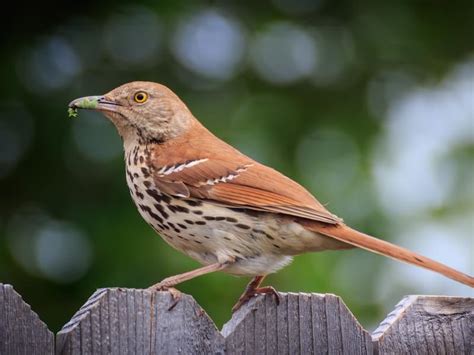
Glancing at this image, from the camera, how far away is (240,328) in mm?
3006

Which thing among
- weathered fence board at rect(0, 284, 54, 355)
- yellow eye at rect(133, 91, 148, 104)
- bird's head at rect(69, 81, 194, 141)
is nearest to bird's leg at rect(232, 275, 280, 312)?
weathered fence board at rect(0, 284, 54, 355)

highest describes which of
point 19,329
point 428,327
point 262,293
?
point 428,327

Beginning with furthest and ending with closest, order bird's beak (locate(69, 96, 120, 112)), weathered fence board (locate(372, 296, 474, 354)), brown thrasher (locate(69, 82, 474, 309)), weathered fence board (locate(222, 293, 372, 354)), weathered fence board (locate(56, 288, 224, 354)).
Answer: bird's beak (locate(69, 96, 120, 112)) → brown thrasher (locate(69, 82, 474, 309)) → weathered fence board (locate(372, 296, 474, 354)) → weathered fence board (locate(222, 293, 372, 354)) → weathered fence board (locate(56, 288, 224, 354))

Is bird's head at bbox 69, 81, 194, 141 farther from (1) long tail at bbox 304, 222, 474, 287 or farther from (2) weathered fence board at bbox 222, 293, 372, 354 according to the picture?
(2) weathered fence board at bbox 222, 293, 372, 354

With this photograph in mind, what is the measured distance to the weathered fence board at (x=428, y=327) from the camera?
10.3 feet

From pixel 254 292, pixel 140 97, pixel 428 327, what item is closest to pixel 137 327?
pixel 254 292

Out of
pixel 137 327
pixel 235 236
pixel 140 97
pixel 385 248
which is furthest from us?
pixel 140 97

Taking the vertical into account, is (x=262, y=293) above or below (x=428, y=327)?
below

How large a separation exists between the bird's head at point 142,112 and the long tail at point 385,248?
114 centimetres

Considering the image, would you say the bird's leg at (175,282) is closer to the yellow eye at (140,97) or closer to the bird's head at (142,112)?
the bird's head at (142,112)

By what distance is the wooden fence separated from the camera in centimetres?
264

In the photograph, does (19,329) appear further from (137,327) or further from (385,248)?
(385,248)

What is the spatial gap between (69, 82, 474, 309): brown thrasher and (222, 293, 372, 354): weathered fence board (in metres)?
0.60

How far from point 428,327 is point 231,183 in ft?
4.58
